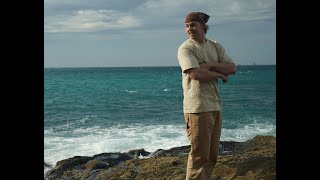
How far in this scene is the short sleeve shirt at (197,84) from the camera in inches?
167

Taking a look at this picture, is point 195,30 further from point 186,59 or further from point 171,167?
point 171,167

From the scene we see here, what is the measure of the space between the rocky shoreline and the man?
1650 mm

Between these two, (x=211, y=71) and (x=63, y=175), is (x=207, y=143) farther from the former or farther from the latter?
(x=63, y=175)

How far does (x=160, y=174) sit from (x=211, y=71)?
2753 mm

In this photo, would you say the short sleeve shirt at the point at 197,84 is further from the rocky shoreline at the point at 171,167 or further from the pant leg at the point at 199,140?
the rocky shoreline at the point at 171,167

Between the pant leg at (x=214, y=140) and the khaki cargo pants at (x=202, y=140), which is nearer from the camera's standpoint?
the khaki cargo pants at (x=202, y=140)

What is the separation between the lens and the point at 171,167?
268 inches

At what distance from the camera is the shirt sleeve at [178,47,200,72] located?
13.8 feet

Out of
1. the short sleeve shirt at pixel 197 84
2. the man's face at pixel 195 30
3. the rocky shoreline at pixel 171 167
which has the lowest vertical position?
the rocky shoreline at pixel 171 167

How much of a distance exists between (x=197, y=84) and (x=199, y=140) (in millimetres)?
567

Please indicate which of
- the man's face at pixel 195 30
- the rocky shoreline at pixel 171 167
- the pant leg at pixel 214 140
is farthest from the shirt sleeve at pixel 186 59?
the rocky shoreline at pixel 171 167
